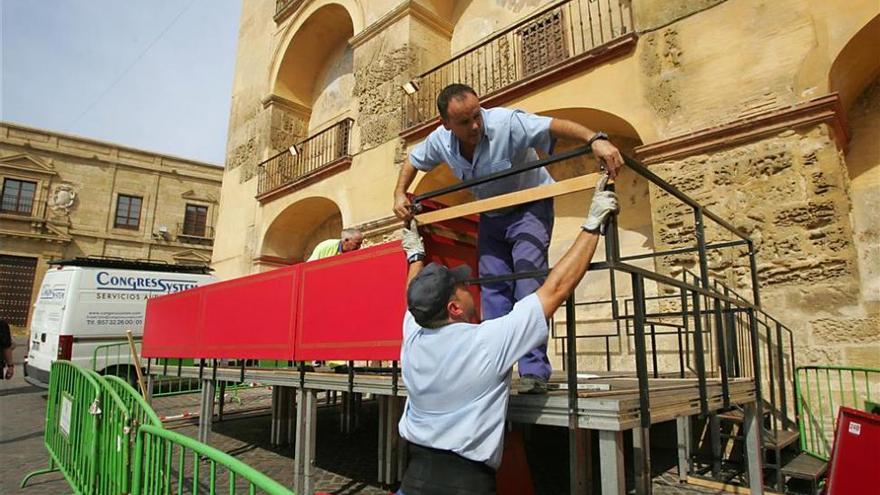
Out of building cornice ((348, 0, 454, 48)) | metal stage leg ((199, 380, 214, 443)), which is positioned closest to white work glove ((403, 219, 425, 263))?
metal stage leg ((199, 380, 214, 443))

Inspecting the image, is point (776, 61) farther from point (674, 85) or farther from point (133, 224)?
point (133, 224)

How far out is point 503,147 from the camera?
2824 mm

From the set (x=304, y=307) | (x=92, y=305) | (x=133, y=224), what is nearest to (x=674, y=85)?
(x=304, y=307)

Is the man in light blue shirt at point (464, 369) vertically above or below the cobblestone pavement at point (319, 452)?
above

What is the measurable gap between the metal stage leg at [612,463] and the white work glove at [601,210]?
2.84 feet

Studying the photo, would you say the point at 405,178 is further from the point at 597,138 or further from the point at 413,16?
the point at 413,16

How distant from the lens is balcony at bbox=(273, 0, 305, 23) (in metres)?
14.0

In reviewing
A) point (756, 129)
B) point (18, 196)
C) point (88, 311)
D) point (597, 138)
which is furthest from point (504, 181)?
point (18, 196)

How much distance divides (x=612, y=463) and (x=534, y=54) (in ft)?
26.4

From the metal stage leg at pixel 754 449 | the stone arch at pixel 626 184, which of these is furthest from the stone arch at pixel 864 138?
the metal stage leg at pixel 754 449

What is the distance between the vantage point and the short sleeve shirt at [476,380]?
1918 millimetres

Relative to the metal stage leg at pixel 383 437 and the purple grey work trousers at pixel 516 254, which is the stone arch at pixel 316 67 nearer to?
the metal stage leg at pixel 383 437

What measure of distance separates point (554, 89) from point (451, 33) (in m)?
4.50

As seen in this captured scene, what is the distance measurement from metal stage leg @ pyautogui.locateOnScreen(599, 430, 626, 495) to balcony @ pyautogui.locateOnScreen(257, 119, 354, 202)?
10757mm
